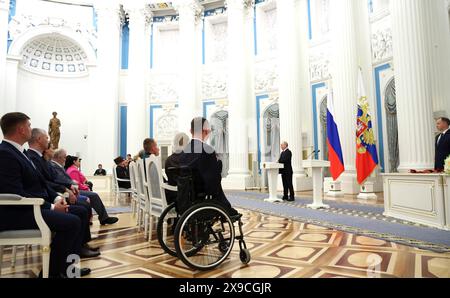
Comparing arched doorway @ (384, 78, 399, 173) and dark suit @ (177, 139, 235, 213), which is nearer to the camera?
dark suit @ (177, 139, 235, 213)

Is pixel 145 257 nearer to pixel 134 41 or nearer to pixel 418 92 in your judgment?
pixel 418 92

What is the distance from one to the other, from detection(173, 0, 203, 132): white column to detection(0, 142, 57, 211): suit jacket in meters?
9.96

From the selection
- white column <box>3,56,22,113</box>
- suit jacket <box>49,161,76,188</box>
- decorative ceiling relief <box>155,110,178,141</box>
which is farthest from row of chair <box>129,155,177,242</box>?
white column <box>3,56,22,113</box>

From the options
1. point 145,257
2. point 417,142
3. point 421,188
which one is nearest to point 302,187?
point 417,142

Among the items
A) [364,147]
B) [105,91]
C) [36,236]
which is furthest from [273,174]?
[105,91]

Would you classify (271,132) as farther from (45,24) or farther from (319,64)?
(45,24)

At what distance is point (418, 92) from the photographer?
17.2 ft

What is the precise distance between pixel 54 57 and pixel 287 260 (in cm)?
1395

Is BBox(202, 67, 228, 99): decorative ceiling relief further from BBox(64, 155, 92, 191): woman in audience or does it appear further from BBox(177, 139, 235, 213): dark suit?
BBox(177, 139, 235, 213): dark suit

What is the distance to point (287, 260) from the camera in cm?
224

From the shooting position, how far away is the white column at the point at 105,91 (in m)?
12.1

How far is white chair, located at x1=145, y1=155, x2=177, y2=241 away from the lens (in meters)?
2.62

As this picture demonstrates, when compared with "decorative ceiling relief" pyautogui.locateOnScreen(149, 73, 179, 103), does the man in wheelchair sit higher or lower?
lower

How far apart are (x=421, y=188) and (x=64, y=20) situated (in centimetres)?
1412
